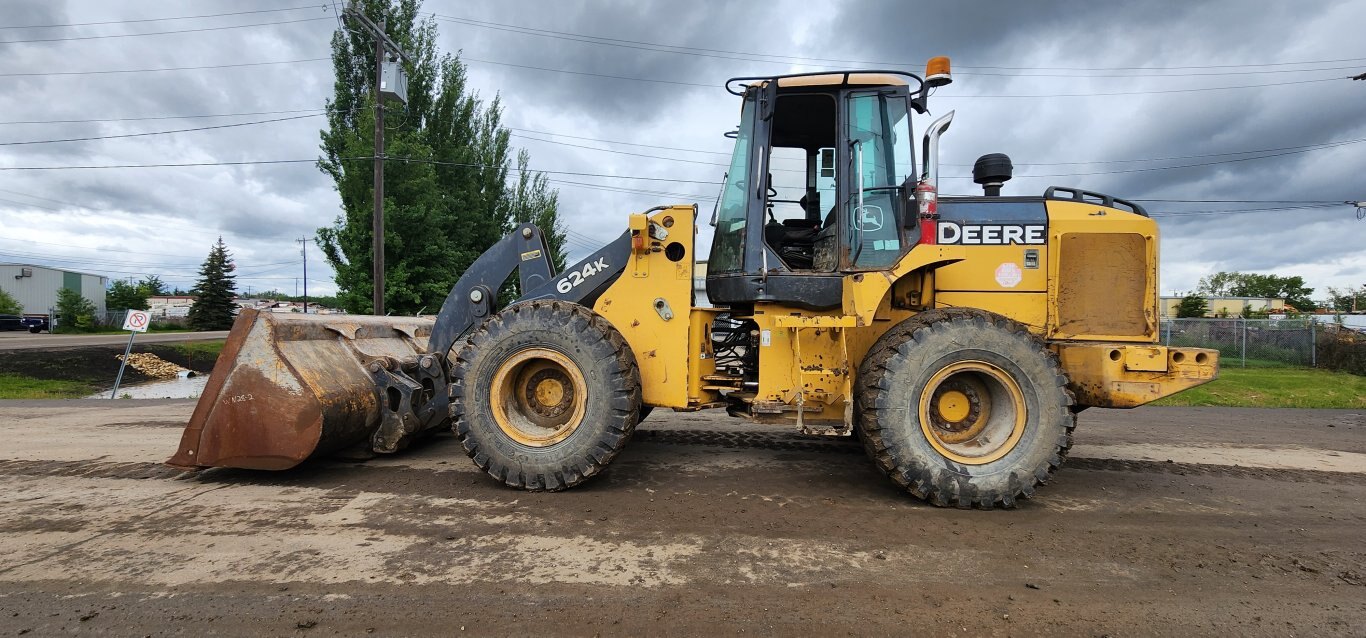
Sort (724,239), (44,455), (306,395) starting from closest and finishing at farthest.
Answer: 1. (306,395)
2. (724,239)
3. (44,455)

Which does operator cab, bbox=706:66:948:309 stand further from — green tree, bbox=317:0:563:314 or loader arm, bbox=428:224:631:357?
green tree, bbox=317:0:563:314

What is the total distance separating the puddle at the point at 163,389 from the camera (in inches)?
553

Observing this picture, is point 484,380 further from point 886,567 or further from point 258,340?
point 886,567

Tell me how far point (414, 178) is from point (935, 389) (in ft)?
54.5

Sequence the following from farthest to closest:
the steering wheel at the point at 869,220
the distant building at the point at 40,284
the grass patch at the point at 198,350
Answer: the distant building at the point at 40,284 → the grass patch at the point at 198,350 → the steering wheel at the point at 869,220

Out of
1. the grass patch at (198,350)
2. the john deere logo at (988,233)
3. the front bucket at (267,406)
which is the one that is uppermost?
the john deere logo at (988,233)


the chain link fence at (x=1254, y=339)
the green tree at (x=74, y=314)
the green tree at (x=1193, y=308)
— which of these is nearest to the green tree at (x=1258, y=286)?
the green tree at (x=1193, y=308)

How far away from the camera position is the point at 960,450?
3975 millimetres

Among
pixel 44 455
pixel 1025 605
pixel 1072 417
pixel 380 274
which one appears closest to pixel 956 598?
pixel 1025 605

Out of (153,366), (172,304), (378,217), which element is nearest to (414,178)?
(378,217)

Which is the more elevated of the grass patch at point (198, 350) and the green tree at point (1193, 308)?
the green tree at point (1193, 308)

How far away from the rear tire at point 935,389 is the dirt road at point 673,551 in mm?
222

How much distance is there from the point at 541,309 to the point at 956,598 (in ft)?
10.1

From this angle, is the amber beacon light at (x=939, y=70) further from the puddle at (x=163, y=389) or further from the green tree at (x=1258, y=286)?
the green tree at (x=1258, y=286)
